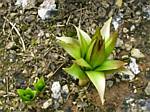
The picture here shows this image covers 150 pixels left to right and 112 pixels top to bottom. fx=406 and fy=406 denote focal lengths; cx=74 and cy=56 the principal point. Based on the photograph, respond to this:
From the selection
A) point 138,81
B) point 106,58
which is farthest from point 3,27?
point 138,81

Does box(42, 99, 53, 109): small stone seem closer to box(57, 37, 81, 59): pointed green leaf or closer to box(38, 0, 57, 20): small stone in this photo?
box(57, 37, 81, 59): pointed green leaf

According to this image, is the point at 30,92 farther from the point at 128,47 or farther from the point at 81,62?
the point at 128,47

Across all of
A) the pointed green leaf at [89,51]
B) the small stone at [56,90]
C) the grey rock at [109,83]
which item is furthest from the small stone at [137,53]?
the small stone at [56,90]

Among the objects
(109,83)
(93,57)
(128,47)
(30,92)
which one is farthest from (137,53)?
(30,92)

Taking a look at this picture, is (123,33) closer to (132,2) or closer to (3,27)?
(132,2)

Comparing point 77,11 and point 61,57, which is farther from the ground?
point 77,11

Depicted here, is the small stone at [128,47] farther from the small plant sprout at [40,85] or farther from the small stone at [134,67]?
the small plant sprout at [40,85]

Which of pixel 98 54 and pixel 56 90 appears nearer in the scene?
pixel 98 54
